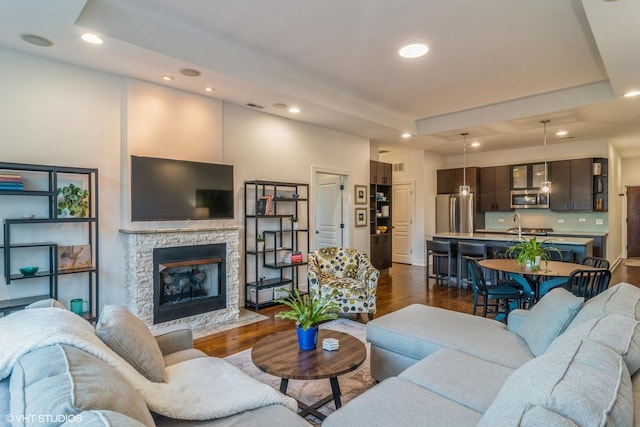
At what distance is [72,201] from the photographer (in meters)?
3.46

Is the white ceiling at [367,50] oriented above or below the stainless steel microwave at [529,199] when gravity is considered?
above

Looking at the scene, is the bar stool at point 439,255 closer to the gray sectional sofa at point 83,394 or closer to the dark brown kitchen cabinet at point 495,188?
the dark brown kitchen cabinet at point 495,188

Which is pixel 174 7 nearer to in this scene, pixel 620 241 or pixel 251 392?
pixel 251 392

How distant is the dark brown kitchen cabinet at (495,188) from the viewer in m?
8.24

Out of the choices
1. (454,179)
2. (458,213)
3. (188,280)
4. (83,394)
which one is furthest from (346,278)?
(454,179)

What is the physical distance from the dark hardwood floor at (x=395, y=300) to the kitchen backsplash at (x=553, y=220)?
1.10m

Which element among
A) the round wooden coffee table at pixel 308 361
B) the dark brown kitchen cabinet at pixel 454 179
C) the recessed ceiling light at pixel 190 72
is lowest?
the round wooden coffee table at pixel 308 361

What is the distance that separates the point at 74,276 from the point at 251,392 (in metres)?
2.93

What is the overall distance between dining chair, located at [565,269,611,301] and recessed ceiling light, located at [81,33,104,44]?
4.76 m

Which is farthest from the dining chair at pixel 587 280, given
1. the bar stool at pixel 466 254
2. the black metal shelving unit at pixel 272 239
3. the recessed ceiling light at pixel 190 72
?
the recessed ceiling light at pixel 190 72

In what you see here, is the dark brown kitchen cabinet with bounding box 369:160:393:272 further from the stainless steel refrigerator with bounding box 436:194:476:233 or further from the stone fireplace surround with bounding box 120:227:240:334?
the stone fireplace surround with bounding box 120:227:240:334

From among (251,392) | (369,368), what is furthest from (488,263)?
(251,392)

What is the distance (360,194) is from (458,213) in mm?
2743

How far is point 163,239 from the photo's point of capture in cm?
400
